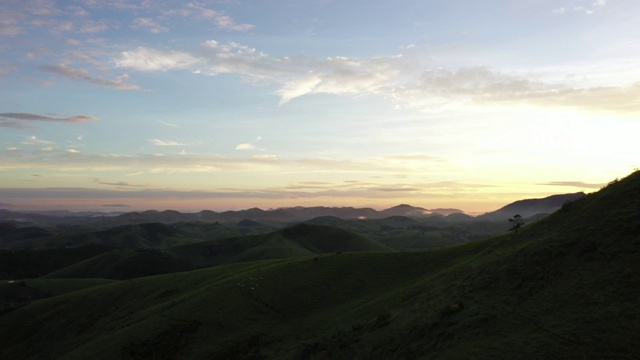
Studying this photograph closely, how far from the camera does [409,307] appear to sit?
4216 centimetres

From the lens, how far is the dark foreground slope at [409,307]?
2653cm

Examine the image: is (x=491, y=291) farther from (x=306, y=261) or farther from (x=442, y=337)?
(x=306, y=261)

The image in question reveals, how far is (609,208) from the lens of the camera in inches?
1499

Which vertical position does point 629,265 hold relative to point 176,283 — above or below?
above

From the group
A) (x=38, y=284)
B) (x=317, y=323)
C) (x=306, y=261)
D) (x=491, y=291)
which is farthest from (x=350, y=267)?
(x=38, y=284)

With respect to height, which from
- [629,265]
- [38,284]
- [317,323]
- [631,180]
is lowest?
[38,284]

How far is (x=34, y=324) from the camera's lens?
88.2 meters

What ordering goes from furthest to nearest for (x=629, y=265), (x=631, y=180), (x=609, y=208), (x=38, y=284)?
1. (x=38, y=284)
2. (x=631, y=180)
3. (x=609, y=208)
4. (x=629, y=265)

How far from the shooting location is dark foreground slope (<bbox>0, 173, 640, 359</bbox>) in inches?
1045

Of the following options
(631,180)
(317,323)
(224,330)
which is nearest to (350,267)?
(317,323)

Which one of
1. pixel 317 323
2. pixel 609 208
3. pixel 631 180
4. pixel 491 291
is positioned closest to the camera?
pixel 491 291

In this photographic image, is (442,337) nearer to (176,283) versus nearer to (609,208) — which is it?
(609,208)

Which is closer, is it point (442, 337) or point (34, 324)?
point (442, 337)

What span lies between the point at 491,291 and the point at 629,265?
10337mm
